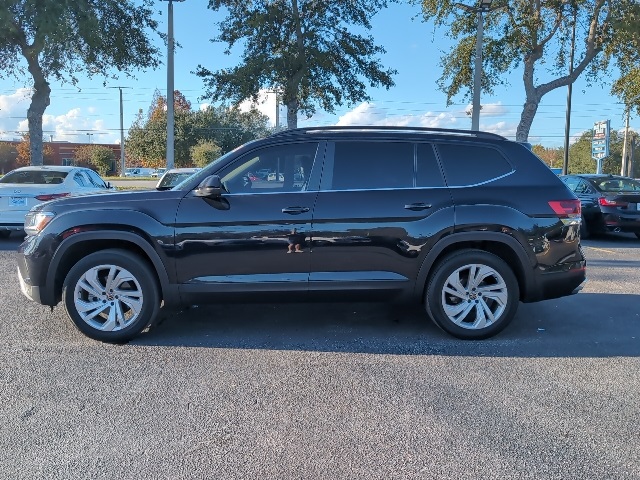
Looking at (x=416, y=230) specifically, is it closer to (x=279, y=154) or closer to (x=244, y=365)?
(x=279, y=154)

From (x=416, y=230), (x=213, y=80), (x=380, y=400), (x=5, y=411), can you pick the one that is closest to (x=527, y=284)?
(x=416, y=230)

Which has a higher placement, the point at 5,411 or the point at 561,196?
the point at 561,196

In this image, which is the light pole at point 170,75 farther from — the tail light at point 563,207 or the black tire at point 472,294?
the tail light at point 563,207

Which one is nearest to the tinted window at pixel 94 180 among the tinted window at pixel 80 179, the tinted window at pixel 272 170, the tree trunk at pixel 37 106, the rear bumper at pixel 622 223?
the tinted window at pixel 80 179

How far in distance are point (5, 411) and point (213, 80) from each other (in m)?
16.3

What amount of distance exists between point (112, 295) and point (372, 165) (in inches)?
104

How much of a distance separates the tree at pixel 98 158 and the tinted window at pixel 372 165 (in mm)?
69782

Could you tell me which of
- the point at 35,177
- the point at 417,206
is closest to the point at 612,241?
the point at 417,206

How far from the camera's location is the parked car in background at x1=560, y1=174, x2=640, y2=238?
11.2 meters

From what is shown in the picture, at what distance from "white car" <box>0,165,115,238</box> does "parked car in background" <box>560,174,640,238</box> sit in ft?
33.6

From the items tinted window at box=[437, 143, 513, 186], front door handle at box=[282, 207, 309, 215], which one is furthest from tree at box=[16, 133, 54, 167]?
tinted window at box=[437, 143, 513, 186]

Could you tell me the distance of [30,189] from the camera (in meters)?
10.1

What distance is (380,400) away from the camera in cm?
355

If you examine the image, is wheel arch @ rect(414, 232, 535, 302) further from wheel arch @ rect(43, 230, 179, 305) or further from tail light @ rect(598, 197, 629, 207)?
tail light @ rect(598, 197, 629, 207)
